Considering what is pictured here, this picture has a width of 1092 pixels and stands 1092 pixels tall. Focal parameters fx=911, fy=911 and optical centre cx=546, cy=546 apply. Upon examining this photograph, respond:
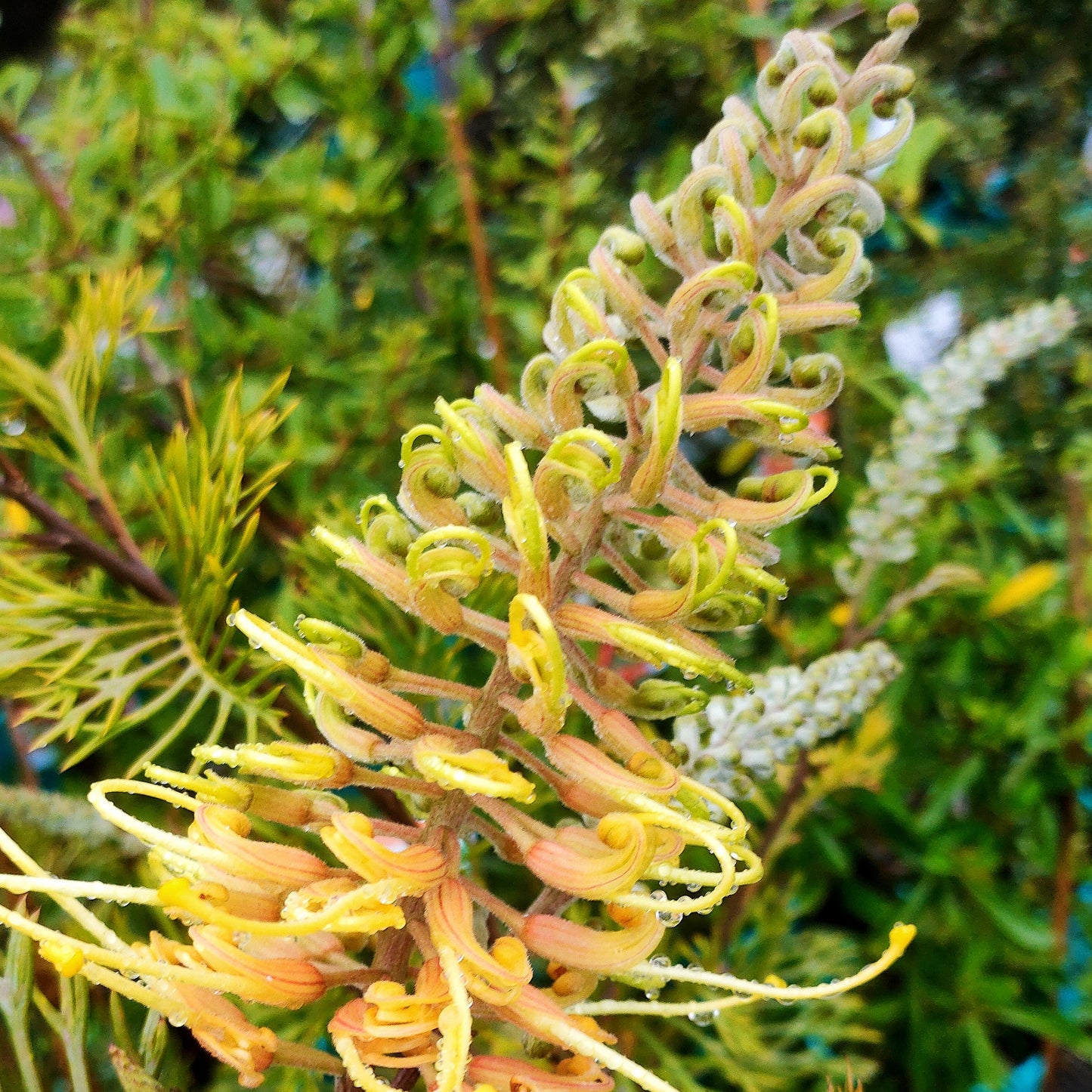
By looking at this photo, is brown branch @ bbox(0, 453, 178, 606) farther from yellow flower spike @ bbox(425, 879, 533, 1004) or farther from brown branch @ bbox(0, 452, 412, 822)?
yellow flower spike @ bbox(425, 879, 533, 1004)

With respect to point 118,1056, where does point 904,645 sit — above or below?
below

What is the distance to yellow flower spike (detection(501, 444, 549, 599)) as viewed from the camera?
15 cm

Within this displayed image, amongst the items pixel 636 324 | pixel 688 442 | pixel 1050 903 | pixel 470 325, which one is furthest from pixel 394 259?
pixel 1050 903

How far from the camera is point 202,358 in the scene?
43 centimetres

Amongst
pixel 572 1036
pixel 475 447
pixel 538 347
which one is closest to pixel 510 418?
pixel 475 447

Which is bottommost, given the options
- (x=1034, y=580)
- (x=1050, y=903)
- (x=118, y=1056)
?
(x=1050, y=903)

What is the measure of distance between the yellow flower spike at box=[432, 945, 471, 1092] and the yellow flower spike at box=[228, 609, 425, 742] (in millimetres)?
40

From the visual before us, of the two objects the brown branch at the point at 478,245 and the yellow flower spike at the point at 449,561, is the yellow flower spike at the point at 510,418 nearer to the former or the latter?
the yellow flower spike at the point at 449,561

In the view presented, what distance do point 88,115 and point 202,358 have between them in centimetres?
12

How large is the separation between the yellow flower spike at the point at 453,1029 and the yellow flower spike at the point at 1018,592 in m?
0.30

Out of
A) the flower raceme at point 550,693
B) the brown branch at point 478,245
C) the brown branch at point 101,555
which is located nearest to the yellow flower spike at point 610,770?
the flower raceme at point 550,693

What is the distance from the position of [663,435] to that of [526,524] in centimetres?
3

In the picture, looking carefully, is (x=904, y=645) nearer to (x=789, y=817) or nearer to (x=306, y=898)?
(x=789, y=817)

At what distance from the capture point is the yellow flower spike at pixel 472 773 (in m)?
0.15
